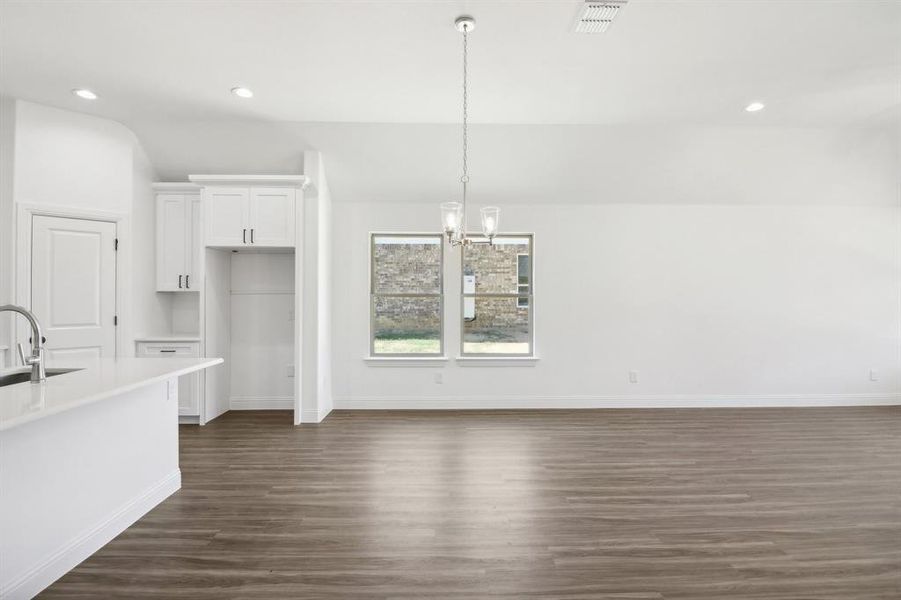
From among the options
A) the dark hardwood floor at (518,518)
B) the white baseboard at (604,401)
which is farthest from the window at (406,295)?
the dark hardwood floor at (518,518)

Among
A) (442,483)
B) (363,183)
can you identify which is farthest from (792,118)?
(442,483)

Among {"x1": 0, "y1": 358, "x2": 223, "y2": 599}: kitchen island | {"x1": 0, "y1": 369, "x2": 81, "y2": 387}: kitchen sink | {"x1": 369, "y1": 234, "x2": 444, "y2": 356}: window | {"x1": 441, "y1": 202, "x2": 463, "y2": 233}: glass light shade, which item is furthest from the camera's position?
{"x1": 369, "y1": 234, "x2": 444, "y2": 356}: window

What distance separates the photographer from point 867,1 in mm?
2678

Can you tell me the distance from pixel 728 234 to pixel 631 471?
3602mm

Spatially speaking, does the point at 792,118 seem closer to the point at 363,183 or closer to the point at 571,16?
the point at 571,16

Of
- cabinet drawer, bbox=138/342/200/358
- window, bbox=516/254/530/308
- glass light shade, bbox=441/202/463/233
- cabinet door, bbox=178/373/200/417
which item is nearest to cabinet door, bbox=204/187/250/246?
cabinet drawer, bbox=138/342/200/358

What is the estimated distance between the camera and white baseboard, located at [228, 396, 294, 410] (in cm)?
525

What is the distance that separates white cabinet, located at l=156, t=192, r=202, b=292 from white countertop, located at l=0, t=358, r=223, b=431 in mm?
2175

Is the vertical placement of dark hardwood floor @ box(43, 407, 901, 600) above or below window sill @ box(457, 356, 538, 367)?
below

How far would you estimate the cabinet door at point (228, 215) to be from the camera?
465 cm

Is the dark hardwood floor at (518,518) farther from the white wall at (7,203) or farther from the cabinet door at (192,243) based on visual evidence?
the white wall at (7,203)

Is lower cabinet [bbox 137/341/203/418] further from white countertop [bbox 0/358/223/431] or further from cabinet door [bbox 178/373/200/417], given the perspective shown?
white countertop [bbox 0/358/223/431]

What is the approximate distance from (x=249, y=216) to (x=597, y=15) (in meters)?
3.64

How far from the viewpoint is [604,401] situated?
5.48 meters
